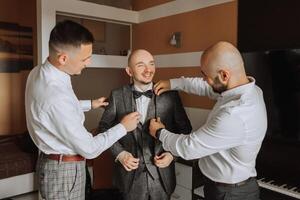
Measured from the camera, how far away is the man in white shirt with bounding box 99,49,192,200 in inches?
74.3

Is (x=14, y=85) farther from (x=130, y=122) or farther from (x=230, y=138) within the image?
(x=230, y=138)

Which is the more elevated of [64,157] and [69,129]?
[69,129]

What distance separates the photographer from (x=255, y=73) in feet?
7.27

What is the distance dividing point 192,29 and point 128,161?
168cm

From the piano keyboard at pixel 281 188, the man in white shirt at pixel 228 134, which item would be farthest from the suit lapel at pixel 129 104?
the piano keyboard at pixel 281 188

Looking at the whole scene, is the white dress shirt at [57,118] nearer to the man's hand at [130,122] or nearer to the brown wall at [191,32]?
the man's hand at [130,122]

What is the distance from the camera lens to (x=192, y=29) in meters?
2.96

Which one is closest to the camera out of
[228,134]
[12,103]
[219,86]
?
[228,134]

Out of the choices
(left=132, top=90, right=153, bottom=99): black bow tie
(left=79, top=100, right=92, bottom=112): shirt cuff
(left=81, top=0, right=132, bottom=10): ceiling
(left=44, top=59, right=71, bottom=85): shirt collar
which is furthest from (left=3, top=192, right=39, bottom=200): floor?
(left=81, top=0, right=132, bottom=10): ceiling

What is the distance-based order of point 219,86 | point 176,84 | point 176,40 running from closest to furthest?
point 219,86
point 176,84
point 176,40

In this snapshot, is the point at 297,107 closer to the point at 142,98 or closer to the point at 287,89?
the point at 287,89

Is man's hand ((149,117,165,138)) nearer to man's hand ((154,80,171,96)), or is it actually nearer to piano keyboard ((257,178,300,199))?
man's hand ((154,80,171,96))

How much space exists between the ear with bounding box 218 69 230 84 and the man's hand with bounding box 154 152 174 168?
2.08 feet

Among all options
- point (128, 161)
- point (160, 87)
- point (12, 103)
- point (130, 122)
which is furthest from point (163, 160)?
point (12, 103)
